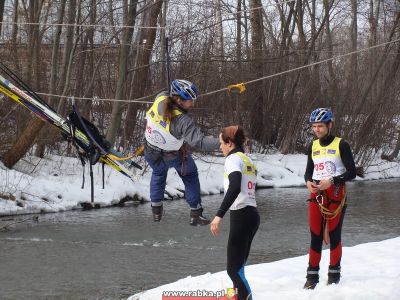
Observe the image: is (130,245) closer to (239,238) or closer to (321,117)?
(321,117)

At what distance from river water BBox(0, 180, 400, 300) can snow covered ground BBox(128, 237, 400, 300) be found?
1220mm

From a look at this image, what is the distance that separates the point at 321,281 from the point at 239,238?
5.99ft

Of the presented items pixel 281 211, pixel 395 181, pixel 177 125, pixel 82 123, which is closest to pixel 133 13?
pixel 281 211

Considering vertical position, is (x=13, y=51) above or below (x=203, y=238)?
above

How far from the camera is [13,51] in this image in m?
18.4

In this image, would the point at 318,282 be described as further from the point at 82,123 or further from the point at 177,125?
the point at 82,123

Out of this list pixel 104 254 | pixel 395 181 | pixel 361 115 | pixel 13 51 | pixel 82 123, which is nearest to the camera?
pixel 82 123

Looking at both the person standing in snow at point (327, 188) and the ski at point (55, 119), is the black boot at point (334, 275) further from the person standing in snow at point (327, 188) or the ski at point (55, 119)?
the ski at point (55, 119)

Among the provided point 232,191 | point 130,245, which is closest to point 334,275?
point 232,191

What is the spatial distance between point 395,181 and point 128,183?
1029cm

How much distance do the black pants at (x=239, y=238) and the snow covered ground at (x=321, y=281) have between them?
3.60 ft

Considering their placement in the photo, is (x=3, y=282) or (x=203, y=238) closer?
(x=3, y=282)

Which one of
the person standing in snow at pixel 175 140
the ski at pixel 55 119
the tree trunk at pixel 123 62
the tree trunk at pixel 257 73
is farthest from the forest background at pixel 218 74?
the person standing in snow at pixel 175 140

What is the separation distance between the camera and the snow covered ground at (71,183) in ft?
47.9
